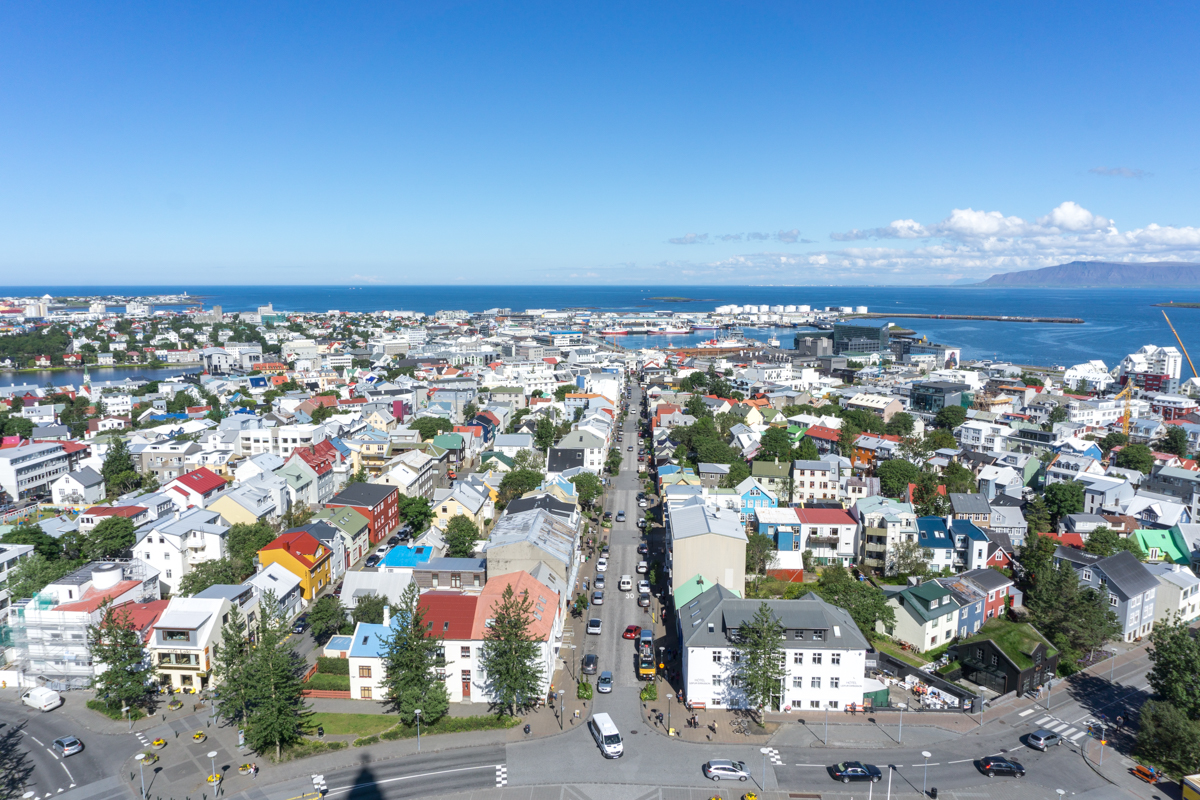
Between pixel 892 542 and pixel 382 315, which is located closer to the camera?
pixel 892 542

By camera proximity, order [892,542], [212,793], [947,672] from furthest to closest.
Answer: [892,542] → [947,672] → [212,793]

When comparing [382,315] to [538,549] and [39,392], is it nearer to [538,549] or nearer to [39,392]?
[39,392]

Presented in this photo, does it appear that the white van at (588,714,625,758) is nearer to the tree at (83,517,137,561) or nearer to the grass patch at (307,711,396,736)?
the grass patch at (307,711,396,736)

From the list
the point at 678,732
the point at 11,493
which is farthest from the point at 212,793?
the point at 11,493

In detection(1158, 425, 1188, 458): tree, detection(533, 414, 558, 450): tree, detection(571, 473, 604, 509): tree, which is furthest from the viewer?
detection(533, 414, 558, 450): tree

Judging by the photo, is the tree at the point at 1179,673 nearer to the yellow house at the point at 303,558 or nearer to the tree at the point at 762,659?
the tree at the point at 762,659

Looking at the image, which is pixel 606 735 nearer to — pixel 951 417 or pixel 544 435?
pixel 544 435

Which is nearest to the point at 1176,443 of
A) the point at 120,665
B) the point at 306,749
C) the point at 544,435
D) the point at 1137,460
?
the point at 1137,460

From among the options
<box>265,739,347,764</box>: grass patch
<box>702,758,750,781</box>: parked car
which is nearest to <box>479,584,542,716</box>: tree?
<box>265,739,347,764</box>: grass patch
